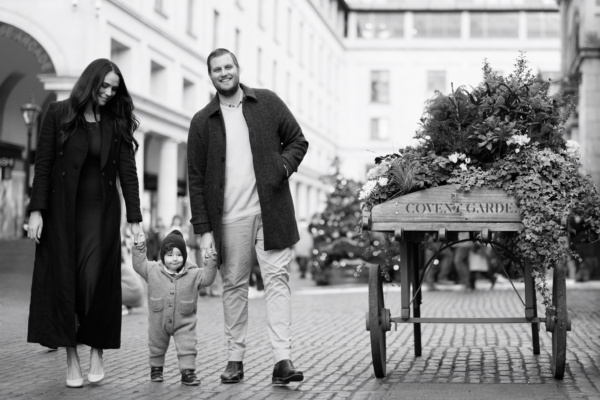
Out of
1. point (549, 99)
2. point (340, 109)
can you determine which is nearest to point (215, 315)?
point (549, 99)

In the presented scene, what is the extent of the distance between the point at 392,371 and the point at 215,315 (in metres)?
6.92

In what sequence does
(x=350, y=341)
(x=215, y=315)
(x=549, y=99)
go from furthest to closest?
(x=215, y=315), (x=350, y=341), (x=549, y=99)

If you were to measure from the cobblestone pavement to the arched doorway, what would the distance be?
1508 cm

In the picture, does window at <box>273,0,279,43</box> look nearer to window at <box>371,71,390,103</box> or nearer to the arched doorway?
the arched doorway

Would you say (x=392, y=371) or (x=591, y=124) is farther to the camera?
(x=591, y=124)

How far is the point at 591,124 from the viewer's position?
28.5 metres

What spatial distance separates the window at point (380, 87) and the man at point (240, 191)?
2660 inches

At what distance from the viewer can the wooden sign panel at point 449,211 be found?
6.80m

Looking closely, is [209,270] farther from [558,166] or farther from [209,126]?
[558,166]

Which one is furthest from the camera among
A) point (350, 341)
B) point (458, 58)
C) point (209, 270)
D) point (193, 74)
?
point (458, 58)

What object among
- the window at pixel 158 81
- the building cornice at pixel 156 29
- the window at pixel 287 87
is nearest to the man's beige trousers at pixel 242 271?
the building cornice at pixel 156 29

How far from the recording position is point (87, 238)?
265 inches

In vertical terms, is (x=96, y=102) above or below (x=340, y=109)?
below

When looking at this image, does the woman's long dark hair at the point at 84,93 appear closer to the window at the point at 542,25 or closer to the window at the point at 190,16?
the window at the point at 190,16
